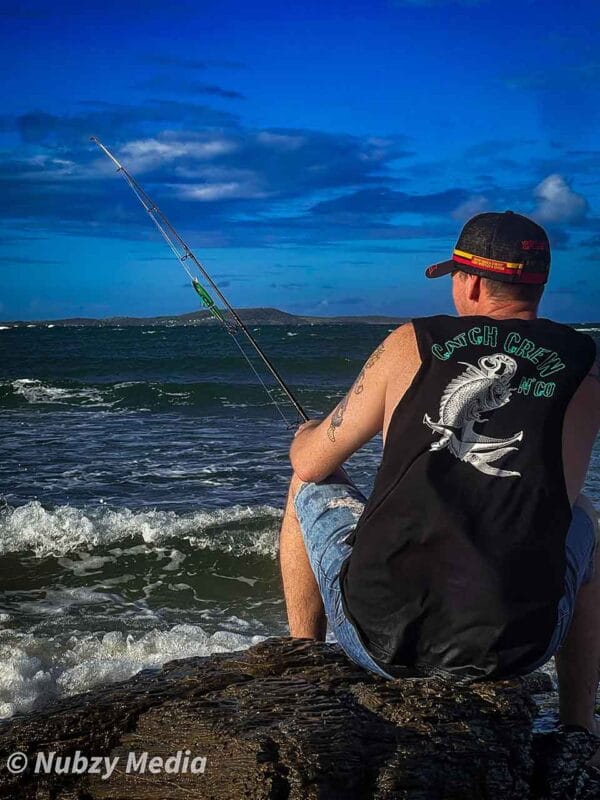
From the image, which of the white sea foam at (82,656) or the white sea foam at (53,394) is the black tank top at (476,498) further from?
the white sea foam at (53,394)

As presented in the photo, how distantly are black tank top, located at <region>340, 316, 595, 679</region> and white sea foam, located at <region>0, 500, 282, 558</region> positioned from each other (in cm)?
416

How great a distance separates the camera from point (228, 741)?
2131 millimetres

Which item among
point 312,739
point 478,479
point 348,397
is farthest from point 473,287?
point 312,739

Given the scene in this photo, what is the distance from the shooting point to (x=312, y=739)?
2.13 metres

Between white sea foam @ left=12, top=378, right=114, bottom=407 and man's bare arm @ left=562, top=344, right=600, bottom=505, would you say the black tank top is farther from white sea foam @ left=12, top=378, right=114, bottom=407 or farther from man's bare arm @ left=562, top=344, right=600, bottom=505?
white sea foam @ left=12, top=378, right=114, bottom=407

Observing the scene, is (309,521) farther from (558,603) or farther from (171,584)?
(171,584)

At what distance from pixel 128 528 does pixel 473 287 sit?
495 centimetres

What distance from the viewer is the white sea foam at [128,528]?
6.44 meters

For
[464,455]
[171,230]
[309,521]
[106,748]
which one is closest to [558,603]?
[464,455]

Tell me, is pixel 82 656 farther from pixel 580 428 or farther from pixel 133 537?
pixel 580 428

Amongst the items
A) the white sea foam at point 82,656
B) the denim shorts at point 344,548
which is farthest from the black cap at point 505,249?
the white sea foam at point 82,656

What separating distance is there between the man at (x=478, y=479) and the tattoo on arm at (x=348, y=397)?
12mm

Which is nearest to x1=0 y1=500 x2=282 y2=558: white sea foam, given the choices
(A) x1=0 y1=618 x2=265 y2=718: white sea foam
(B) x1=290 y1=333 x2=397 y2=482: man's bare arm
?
(A) x1=0 y1=618 x2=265 y2=718: white sea foam

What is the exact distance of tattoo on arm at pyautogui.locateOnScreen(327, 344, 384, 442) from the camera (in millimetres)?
2367
